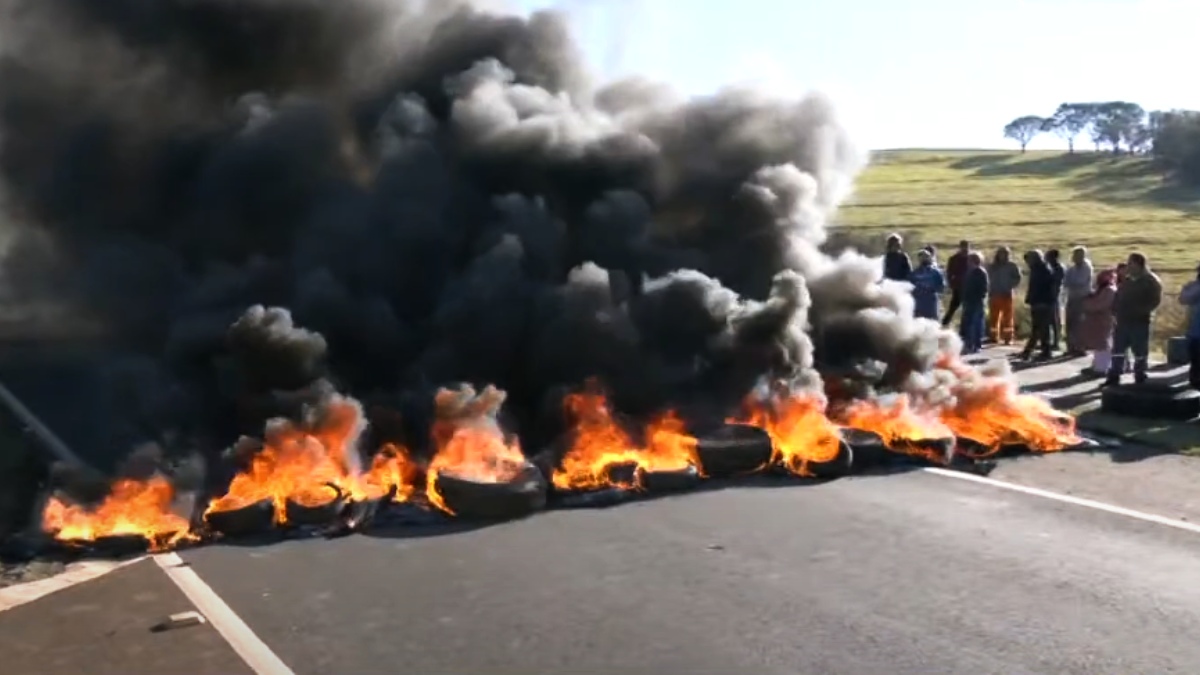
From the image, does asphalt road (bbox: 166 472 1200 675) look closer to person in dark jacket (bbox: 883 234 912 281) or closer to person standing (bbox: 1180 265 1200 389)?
person standing (bbox: 1180 265 1200 389)

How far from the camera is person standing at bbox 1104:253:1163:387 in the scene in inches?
627

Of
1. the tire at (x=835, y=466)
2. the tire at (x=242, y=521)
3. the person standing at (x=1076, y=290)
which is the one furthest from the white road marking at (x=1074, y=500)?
the person standing at (x=1076, y=290)

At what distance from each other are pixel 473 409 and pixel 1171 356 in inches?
469

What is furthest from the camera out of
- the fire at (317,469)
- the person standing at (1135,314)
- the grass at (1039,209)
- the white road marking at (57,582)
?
the grass at (1039,209)

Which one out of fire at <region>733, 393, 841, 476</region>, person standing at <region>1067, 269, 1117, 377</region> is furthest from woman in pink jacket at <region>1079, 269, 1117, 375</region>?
fire at <region>733, 393, 841, 476</region>

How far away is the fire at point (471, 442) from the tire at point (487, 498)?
8.0 inches

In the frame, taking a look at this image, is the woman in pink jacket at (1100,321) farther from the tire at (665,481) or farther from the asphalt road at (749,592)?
the tire at (665,481)

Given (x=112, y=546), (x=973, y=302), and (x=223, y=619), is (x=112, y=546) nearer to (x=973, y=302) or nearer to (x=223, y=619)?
(x=223, y=619)

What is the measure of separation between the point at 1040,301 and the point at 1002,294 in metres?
2.31

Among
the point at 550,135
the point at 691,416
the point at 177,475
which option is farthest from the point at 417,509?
the point at 550,135

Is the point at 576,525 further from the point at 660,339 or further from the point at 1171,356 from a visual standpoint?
the point at 1171,356

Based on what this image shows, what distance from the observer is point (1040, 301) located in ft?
63.0

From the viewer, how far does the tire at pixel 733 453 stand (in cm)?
1128

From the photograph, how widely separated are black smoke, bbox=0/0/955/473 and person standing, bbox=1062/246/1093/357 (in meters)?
4.48
